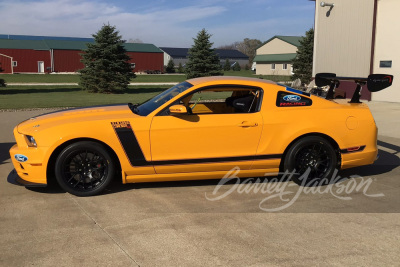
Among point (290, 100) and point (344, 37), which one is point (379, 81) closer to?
point (290, 100)

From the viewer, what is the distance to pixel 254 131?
18.7 ft

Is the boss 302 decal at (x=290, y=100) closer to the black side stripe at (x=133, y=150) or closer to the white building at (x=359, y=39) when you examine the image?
the black side stripe at (x=133, y=150)

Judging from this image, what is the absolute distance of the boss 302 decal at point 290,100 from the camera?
232 inches

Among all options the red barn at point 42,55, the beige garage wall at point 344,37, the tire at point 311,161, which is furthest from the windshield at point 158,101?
the red barn at point 42,55

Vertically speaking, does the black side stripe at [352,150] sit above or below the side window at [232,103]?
below

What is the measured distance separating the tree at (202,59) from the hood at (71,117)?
2627cm

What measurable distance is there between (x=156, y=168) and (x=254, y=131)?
1.39 m

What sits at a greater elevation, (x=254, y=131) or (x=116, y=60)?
(x=116, y=60)

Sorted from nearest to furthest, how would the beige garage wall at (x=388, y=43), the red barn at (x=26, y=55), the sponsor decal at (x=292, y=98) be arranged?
the sponsor decal at (x=292, y=98)
the beige garage wall at (x=388, y=43)
the red barn at (x=26, y=55)

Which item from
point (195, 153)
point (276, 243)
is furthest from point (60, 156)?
point (276, 243)

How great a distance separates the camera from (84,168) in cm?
546

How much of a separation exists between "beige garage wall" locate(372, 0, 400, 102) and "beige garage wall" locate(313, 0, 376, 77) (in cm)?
44

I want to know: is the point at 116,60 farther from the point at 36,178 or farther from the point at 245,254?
the point at 245,254

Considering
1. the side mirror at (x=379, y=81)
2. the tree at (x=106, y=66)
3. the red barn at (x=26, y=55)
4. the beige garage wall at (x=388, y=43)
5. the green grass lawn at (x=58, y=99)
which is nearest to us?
the side mirror at (x=379, y=81)
